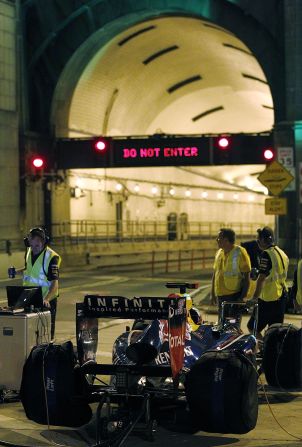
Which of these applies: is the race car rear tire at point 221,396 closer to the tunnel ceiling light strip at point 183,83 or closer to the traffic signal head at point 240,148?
the traffic signal head at point 240,148

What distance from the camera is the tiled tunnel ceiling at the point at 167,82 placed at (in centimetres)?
4022

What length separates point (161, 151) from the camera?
3572 cm

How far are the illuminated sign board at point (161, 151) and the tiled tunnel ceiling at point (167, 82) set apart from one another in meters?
5.33

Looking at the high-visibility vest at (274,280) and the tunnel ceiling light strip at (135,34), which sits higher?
the tunnel ceiling light strip at (135,34)

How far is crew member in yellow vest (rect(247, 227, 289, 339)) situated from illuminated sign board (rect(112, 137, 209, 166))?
76.0 feet

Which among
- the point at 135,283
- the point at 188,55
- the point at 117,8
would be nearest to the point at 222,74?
the point at 188,55

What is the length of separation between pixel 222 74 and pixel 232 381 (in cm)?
4063

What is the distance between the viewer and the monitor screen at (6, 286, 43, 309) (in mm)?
10250

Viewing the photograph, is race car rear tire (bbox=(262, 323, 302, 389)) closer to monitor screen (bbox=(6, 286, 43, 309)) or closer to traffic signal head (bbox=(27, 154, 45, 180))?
monitor screen (bbox=(6, 286, 43, 309))

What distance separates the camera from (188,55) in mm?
44188

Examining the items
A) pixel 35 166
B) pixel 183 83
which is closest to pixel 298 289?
pixel 35 166

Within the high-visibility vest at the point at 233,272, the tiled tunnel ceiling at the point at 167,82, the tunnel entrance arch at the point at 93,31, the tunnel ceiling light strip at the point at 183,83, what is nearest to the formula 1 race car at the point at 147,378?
the high-visibility vest at the point at 233,272

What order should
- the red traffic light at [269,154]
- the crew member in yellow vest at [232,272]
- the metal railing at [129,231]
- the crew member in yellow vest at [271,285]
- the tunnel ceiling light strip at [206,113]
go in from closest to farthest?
1. the crew member in yellow vest at [271,285]
2. the crew member in yellow vest at [232,272]
3. the red traffic light at [269,154]
4. the metal railing at [129,231]
5. the tunnel ceiling light strip at [206,113]

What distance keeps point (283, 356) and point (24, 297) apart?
2.99 meters
